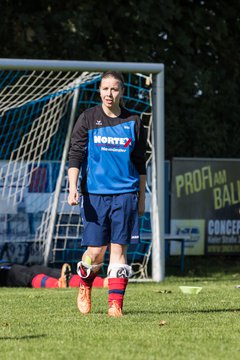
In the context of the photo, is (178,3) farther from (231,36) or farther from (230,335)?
(230,335)

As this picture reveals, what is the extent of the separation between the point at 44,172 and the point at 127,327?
8286 mm

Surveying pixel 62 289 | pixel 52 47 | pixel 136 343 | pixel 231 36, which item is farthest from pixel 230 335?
pixel 231 36

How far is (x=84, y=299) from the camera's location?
8234 mm

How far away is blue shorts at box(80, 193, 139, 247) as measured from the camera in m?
7.96

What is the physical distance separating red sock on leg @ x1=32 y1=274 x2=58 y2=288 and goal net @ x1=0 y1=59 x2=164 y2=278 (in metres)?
2.08

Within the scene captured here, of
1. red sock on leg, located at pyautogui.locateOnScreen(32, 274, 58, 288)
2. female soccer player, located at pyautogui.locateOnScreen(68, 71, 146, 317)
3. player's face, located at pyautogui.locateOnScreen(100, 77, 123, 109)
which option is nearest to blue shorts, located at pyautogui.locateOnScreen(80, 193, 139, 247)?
female soccer player, located at pyautogui.locateOnScreen(68, 71, 146, 317)

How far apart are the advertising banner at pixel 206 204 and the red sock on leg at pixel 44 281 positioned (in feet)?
14.2

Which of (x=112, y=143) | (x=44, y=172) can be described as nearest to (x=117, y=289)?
(x=112, y=143)

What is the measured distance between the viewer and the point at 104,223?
8.01 meters

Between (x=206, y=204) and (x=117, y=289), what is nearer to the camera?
(x=117, y=289)

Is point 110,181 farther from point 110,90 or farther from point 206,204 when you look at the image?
point 206,204

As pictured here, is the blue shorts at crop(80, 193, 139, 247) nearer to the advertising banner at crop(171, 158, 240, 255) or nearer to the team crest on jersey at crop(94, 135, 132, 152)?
the team crest on jersey at crop(94, 135, 132, 152)

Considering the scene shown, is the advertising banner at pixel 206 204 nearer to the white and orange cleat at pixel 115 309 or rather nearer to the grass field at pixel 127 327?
the grass field at pixel 127 327

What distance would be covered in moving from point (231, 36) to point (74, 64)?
7.44 m
